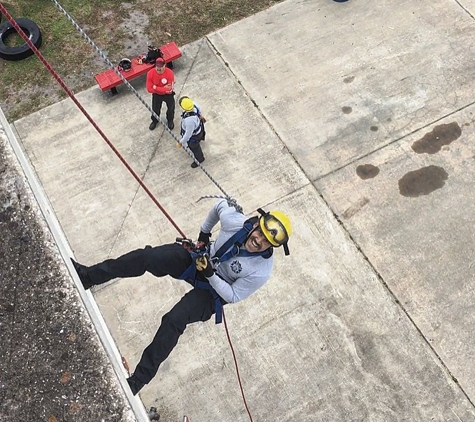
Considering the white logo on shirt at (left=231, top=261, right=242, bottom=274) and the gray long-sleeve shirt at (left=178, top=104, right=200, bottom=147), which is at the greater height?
the white logo on shirt at (left=231, top=261, right=242, bottom=274)

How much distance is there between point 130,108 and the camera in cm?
733

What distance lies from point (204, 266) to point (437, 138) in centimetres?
424

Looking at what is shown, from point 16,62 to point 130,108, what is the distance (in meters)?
2.11

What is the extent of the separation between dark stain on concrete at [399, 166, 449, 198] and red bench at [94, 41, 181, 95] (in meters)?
3.66

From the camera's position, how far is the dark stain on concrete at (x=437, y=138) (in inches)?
263

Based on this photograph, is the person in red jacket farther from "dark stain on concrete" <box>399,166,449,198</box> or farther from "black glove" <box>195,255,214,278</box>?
"black glove" <box>195,255,214,278</box>

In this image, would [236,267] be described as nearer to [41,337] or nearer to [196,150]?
[41,337]

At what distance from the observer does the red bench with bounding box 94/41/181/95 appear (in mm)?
7234

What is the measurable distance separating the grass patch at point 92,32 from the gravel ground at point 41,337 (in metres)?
4.23

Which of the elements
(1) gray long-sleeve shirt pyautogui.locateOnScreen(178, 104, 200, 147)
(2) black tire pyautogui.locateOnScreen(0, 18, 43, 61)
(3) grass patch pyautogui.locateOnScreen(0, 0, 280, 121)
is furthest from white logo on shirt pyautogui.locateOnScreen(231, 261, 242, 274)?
(2) black tire pyautogui.locateOnScreen(0, 18, 43, 61)

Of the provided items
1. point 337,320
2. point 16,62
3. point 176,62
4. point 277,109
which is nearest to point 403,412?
point 337,320

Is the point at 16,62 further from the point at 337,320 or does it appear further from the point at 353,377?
the point at 353,377

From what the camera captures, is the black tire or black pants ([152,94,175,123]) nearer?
black pants ([152,94,175,123])

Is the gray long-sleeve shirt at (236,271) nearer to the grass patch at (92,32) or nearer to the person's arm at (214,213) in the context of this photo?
the person's arm at (214,213)
